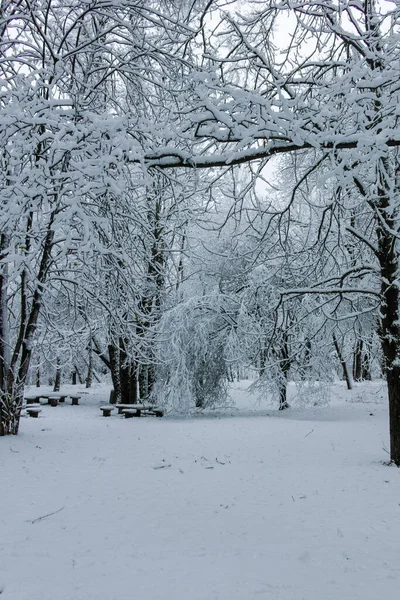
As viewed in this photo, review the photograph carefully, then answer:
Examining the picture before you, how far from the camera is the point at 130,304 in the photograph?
854cm

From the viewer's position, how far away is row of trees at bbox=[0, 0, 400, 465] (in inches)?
147

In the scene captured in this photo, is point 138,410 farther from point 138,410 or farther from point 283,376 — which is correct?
point 283,376

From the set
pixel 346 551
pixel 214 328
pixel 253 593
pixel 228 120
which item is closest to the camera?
pixel 253 593

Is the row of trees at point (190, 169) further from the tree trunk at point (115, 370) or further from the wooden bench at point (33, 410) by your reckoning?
the wooden bench at point (33, 410)

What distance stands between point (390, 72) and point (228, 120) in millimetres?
1187

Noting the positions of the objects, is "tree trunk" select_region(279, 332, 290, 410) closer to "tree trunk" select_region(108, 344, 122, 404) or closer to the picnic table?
the picnic table

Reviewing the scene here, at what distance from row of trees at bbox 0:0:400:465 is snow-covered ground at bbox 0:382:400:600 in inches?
65.2

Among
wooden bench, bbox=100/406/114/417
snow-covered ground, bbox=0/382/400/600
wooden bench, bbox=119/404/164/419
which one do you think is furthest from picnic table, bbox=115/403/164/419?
snow-covered ground, bbox=0/382/400/600

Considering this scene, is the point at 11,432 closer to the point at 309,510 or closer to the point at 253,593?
the point at 309,510

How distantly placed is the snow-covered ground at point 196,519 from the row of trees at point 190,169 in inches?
65.2

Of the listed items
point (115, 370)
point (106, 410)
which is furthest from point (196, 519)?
point (115, 370)

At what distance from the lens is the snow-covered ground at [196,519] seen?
11.1 ft

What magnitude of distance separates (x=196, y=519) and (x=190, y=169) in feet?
13.7

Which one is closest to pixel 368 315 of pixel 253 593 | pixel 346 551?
pixel 346 551
